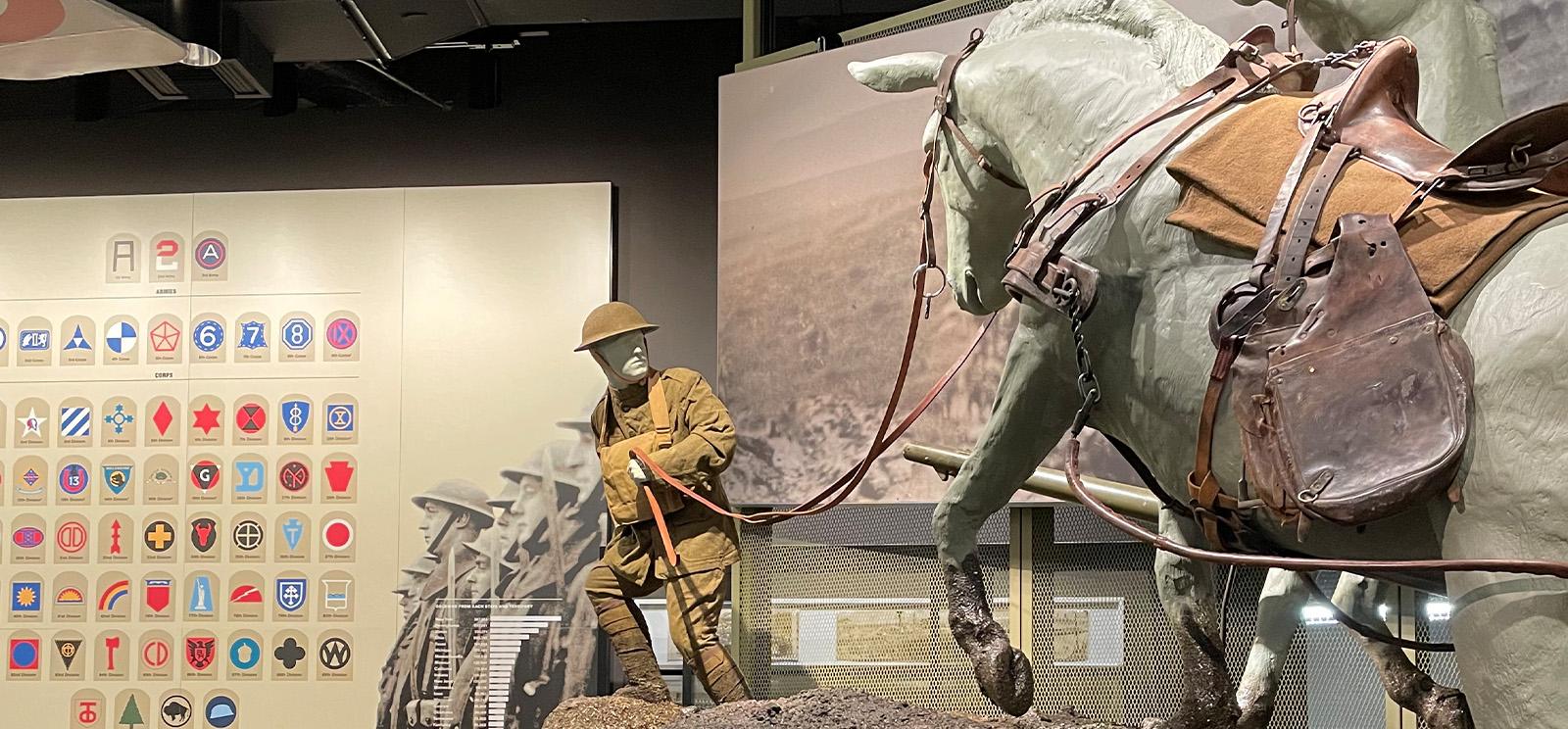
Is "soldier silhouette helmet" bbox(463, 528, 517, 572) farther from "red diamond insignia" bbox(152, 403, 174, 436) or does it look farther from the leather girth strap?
the leather girth strap

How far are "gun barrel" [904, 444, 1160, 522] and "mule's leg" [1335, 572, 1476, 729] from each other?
607mm

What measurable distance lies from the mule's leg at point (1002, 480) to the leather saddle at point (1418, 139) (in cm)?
56

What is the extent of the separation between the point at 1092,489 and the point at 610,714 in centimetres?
198

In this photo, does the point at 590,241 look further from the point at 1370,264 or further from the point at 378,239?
the point at 1370,264

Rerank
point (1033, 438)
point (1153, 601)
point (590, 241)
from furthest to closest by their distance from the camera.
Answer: point (590, 241), point (1153, 601), point (1033, 438)

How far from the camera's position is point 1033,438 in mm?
2471

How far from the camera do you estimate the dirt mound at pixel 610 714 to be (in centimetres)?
481

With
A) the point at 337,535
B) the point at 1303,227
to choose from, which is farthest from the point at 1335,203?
the point at 337,535

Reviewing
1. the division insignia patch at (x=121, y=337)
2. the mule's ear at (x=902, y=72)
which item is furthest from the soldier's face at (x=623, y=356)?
the division insignia patch at (x=121, y=337)

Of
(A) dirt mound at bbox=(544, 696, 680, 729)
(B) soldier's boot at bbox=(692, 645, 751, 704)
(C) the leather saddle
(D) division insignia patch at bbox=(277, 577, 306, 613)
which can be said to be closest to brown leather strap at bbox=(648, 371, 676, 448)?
(B) soldier's boot at bbox=(692, 645, 751, 704)

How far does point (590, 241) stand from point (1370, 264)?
524cm

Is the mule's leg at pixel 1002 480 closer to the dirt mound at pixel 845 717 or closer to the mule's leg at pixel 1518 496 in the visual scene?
the dirt mound at pixel 845 717

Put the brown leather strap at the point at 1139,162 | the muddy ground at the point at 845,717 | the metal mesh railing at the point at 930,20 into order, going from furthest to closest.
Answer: the metal mesh railing at the point at 930,20
the muddy ground at the point at 845,717
the brown leather strap at the point at 1139,162

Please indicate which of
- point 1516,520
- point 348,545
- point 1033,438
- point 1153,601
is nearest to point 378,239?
point 348,545
